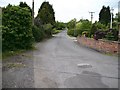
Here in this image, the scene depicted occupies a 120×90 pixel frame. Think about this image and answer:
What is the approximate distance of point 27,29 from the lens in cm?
2228

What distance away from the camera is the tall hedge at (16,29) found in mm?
19812

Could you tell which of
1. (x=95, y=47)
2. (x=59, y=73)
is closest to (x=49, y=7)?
(x=95, y=47)

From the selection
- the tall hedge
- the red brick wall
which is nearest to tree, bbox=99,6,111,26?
the red brick wall

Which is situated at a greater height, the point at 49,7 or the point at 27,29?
the point at 49,7

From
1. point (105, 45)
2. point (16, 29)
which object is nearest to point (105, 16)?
point (105, 45)

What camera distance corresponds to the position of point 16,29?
20734mm

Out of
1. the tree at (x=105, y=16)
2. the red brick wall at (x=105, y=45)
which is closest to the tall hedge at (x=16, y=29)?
the red brick wall at (x=105, y=45)

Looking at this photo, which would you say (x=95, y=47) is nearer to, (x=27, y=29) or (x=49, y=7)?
(x=27, y=29)

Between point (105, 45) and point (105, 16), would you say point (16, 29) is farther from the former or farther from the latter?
point (105, 16)

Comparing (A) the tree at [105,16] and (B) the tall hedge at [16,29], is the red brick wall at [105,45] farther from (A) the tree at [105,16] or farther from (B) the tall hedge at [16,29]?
(A) the tree at [105,16]

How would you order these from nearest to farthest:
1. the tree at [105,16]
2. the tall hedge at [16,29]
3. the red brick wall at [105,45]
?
the red brick wall at [105,45] < the tall hedge at [16,29] < the tree at [105,16]

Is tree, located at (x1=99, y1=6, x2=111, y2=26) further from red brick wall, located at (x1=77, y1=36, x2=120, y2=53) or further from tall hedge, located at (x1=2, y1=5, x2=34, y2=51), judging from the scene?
tall hedge, located at (x1=2, y1=5, x2=34, y2=51)

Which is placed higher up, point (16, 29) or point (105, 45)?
point (16, 29)

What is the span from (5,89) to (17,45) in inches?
536
